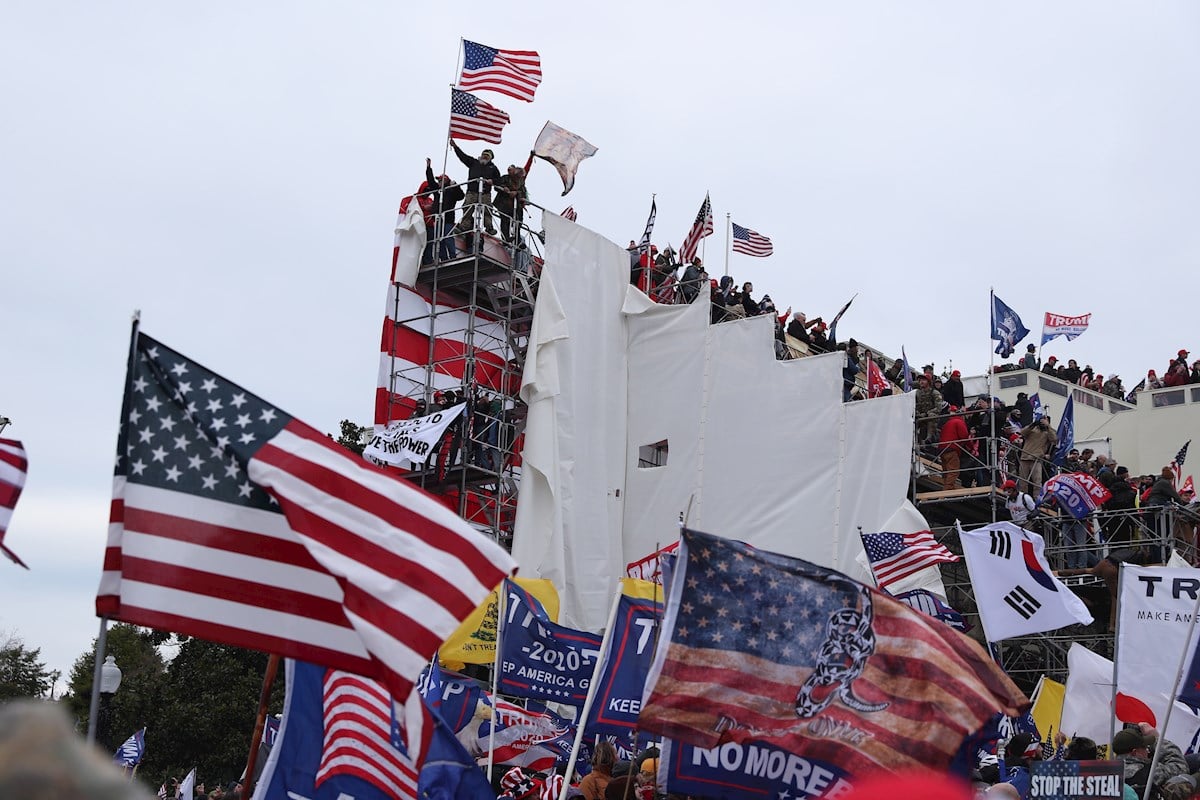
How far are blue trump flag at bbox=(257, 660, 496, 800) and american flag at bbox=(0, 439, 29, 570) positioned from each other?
5.96 ft

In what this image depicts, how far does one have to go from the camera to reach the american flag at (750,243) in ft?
102

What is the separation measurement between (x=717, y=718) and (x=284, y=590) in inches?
103

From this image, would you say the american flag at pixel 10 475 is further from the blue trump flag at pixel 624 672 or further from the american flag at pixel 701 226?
the american flag at pixel 701 226

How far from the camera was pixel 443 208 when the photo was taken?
27.2 metres

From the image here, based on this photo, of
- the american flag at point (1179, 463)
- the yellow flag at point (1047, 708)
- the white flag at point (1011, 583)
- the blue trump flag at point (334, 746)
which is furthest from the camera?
the american flag at point (1179, 463)

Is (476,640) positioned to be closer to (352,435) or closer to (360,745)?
(360,745)

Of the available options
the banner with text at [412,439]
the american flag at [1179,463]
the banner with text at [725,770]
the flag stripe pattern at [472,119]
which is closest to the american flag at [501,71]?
the flag stripe pattern at [472,119]

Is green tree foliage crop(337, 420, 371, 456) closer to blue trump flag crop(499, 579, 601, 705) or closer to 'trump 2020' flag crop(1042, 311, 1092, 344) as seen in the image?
'trump 2020' flag crop(1042, 311, 1092, 344)

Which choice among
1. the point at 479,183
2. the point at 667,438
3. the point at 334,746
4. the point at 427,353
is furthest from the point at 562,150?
the point at 334,746


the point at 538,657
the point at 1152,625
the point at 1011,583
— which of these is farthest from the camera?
the point at 1011,583

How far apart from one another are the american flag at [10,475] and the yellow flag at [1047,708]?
46.0 feet

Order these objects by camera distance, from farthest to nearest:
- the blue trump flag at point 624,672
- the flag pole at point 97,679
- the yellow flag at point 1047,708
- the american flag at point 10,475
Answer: the yellow flag at point 1047,708 → the blue trump flag at point 624,672 → the american flag at point 10,475 → the flag pole at point 97,679

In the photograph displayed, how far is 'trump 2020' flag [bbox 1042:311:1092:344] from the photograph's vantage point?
113ft

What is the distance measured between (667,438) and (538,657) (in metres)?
13.8
